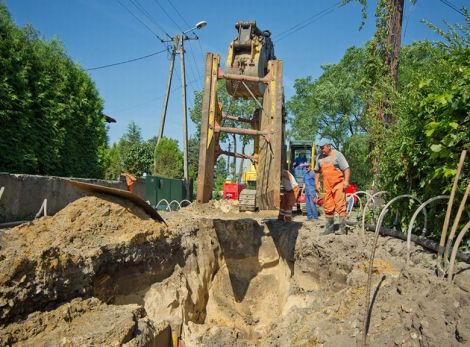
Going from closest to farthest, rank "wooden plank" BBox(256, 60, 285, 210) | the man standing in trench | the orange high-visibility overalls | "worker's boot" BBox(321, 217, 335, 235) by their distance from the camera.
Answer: "wooden plank" BBox(256, 60, 285, 210), the orange high-visibility overalls, "worker's boot" BBox(321, 217, 335, 235), the man standing in trench

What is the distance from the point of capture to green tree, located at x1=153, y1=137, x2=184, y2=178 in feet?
79.8

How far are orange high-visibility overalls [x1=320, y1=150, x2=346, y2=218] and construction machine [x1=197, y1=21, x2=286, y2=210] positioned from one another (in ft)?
2.85

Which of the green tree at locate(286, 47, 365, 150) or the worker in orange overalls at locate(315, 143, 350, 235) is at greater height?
the green tree at locate(286, 47, 365, 150)

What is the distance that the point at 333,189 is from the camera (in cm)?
614

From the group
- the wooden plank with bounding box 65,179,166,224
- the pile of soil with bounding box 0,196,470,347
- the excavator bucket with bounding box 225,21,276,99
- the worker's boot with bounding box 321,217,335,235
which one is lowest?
the pile of soil with bounding box 0,196,470,347

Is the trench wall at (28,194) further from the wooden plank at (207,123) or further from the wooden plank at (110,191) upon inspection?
the wooden plank at (207,123)

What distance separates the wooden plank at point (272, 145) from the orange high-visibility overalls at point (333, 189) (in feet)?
2.85

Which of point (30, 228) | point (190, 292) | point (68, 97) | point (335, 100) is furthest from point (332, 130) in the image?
point (30, 228)

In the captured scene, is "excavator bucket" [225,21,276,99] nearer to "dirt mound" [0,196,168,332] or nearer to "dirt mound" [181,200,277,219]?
"dirt mound" [0,196,168,332]

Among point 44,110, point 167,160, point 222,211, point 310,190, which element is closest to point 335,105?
point 167,160

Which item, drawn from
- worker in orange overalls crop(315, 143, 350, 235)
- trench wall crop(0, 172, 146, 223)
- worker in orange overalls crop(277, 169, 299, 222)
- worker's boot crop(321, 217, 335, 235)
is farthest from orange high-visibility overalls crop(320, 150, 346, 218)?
trench wall crop(0, 172, 146, 223)

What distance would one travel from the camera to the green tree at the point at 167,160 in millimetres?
24312

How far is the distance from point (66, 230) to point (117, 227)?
0.66m

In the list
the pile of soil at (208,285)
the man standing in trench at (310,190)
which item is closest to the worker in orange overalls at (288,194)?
the pile of soil at (208,285)
